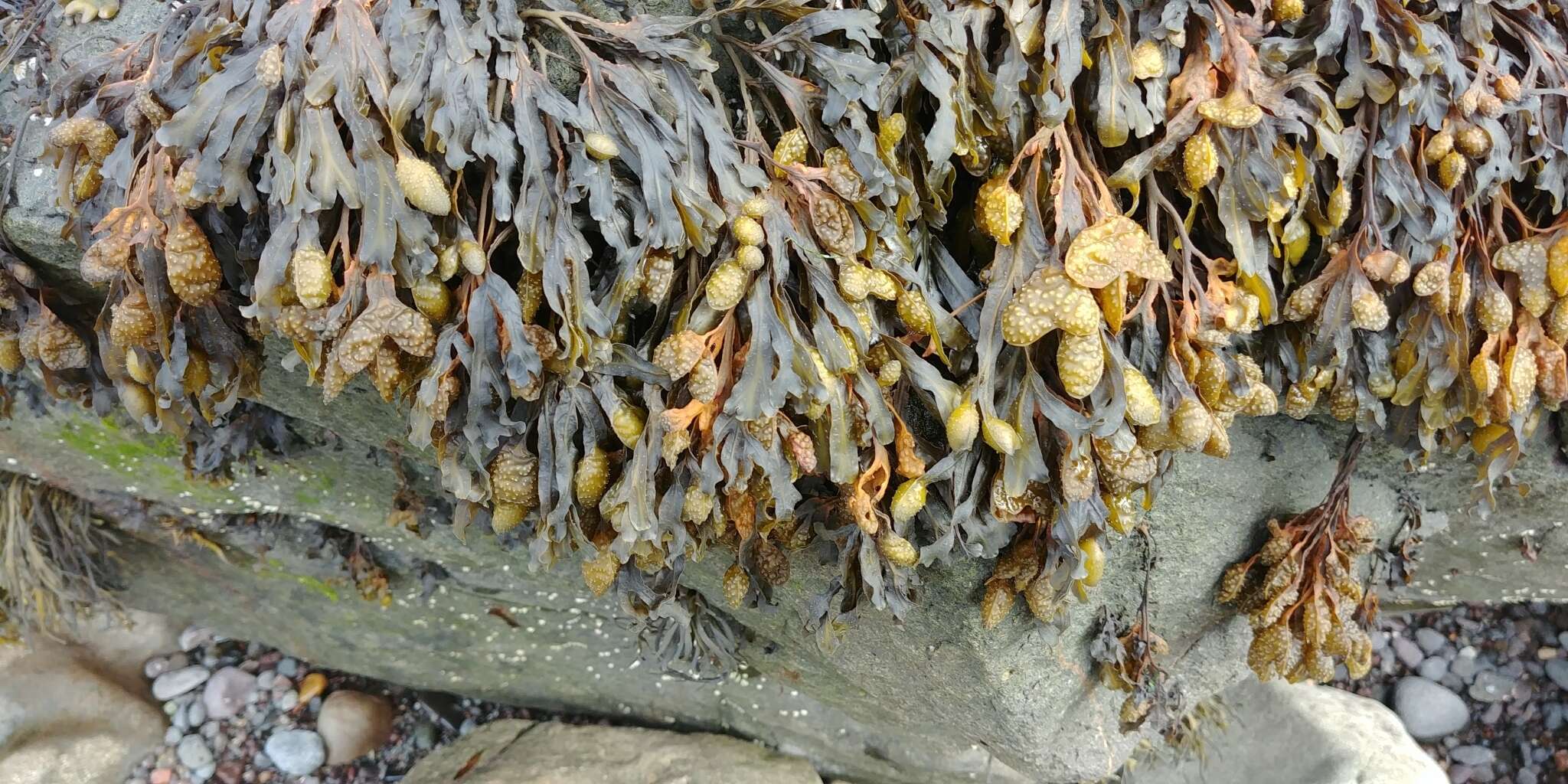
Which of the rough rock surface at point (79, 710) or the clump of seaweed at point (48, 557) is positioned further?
the rough rock surface at point (79, 710)

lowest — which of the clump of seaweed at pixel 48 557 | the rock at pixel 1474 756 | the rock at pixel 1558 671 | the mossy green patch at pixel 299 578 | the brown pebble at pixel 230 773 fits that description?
the rock at pixel 1474 756

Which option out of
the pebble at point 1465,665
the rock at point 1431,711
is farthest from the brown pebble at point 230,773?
the pebble at point 1465,665

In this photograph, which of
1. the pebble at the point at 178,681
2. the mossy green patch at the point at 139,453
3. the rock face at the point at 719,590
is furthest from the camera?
the pebble at the point at 178,681

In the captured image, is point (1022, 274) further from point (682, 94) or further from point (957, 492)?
point (682, 94)

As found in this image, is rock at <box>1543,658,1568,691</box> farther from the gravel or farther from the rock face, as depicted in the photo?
the rock face

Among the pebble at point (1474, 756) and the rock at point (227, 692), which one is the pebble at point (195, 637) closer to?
the rock at point (227, 692)

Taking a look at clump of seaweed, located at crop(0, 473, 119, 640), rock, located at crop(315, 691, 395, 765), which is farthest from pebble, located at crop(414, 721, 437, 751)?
clump of seaweed, located at crop(0, 473, 119, 640)

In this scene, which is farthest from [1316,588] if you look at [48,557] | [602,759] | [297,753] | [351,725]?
[48,557]

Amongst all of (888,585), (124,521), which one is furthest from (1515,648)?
(124,521)
